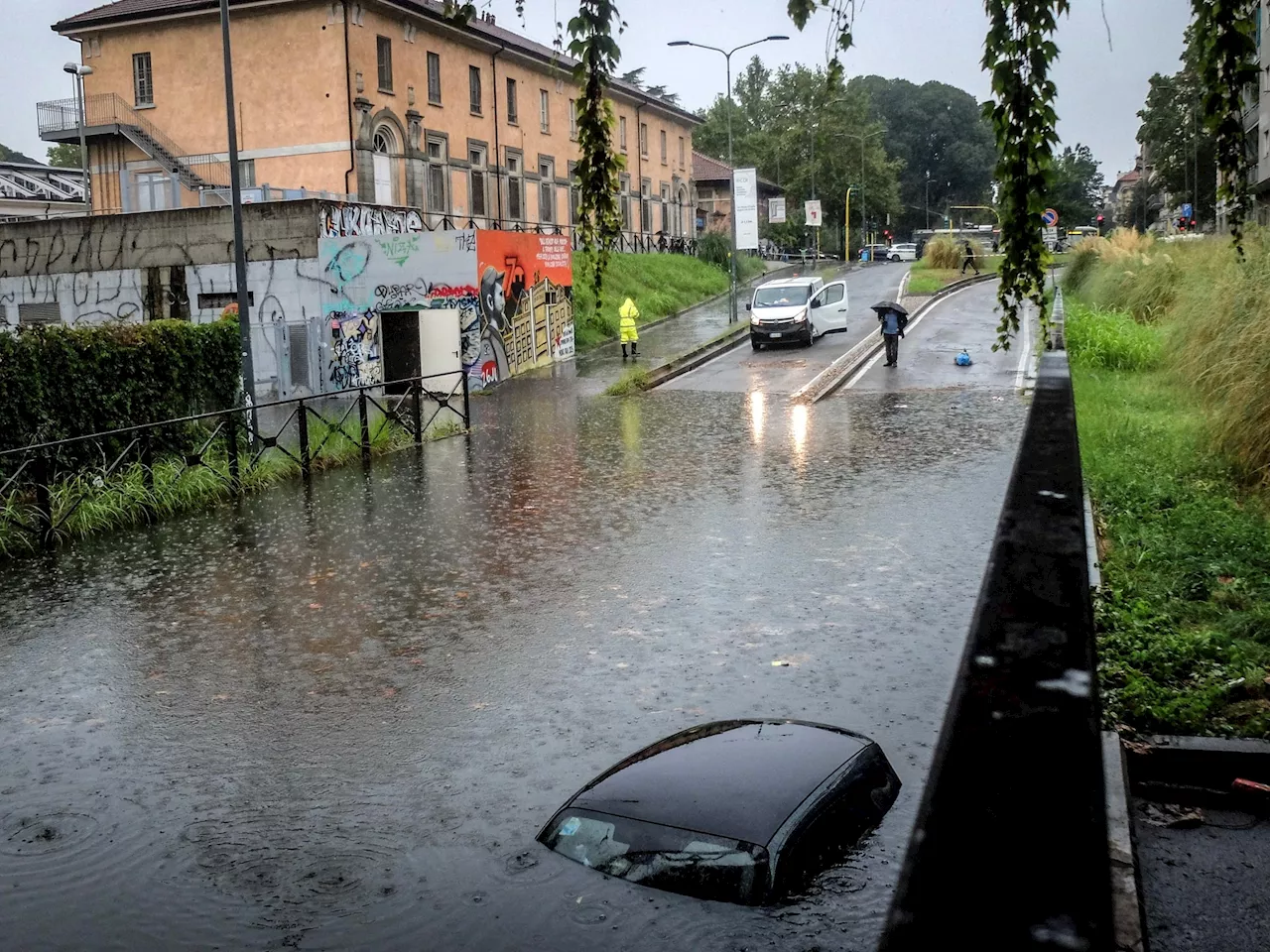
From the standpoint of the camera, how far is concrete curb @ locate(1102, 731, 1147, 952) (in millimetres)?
3156

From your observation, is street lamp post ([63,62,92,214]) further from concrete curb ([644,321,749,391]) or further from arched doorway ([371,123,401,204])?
concrete curb ([644,321,749,391])

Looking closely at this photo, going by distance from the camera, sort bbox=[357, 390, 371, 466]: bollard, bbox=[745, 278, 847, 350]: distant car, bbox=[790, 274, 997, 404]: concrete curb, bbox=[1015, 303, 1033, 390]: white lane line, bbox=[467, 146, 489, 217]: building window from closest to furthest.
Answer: bbox=[357, 390, 371, 466]: bollard < bbox=[790, 274, 997, 404]: concrete curb < bbox=[1015, 303, 1033, 390]: white lane line < bbox=[745, 278, 847, 350]: distant car < bbox=[467, 146, 489, 217]: building window

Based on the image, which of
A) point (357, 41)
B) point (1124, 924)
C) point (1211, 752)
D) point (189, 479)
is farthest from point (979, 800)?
point (357, 41)

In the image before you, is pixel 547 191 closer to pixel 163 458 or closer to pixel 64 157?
pixel 163 458

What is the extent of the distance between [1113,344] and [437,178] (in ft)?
81.9

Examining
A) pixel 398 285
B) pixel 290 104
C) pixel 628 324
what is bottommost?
pixel 628 324

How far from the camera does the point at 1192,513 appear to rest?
11.0 meters

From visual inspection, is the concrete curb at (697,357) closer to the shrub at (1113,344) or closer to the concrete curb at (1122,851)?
the shrub at (1113,344)

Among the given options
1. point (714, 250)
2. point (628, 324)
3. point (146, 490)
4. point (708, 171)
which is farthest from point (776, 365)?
point (708, 171)

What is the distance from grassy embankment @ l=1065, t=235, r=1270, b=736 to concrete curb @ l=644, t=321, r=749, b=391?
1044 cm

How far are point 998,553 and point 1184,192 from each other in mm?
69988

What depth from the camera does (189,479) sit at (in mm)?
15070

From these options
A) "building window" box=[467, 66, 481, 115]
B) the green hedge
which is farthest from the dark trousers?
"building window" box=[467, 66, 481, 115]

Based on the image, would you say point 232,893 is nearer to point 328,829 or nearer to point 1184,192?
point 328,829
